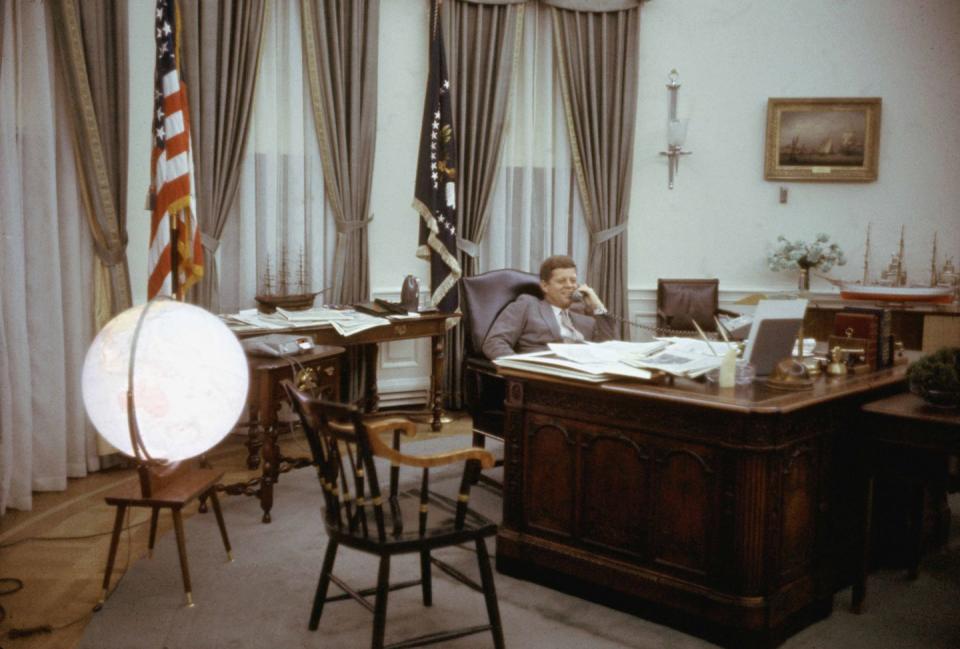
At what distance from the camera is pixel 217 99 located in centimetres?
509

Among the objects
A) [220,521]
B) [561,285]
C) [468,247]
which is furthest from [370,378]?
[220,521]

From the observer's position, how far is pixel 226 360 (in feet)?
9.87

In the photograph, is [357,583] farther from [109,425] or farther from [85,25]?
[85,25]

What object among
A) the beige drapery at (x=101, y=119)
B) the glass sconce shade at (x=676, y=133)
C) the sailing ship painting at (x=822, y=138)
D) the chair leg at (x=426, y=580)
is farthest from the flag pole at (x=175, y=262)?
the sailing ship painting at (x=822, y=138)

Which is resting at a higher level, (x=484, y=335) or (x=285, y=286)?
(x=285, y=286)

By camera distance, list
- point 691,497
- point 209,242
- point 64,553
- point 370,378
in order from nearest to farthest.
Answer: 1. point 691,497
2. point 64,553
3. point 209,242
4. point 370,378

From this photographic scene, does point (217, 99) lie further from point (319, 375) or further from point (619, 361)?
point (619, 361)

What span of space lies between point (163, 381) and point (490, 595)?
50.2 inches

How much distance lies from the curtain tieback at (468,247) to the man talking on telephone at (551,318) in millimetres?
1566

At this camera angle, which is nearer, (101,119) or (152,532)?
(152,532)

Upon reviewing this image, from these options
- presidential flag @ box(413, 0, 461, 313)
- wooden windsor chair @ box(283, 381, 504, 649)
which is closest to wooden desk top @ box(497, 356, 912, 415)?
wooden windsor chair @ box(283, 381, 504, 649)

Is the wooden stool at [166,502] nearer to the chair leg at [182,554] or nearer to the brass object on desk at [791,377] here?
the chair leg at [182,554]

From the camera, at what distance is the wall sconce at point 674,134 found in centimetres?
636

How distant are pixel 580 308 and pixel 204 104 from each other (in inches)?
96.4
